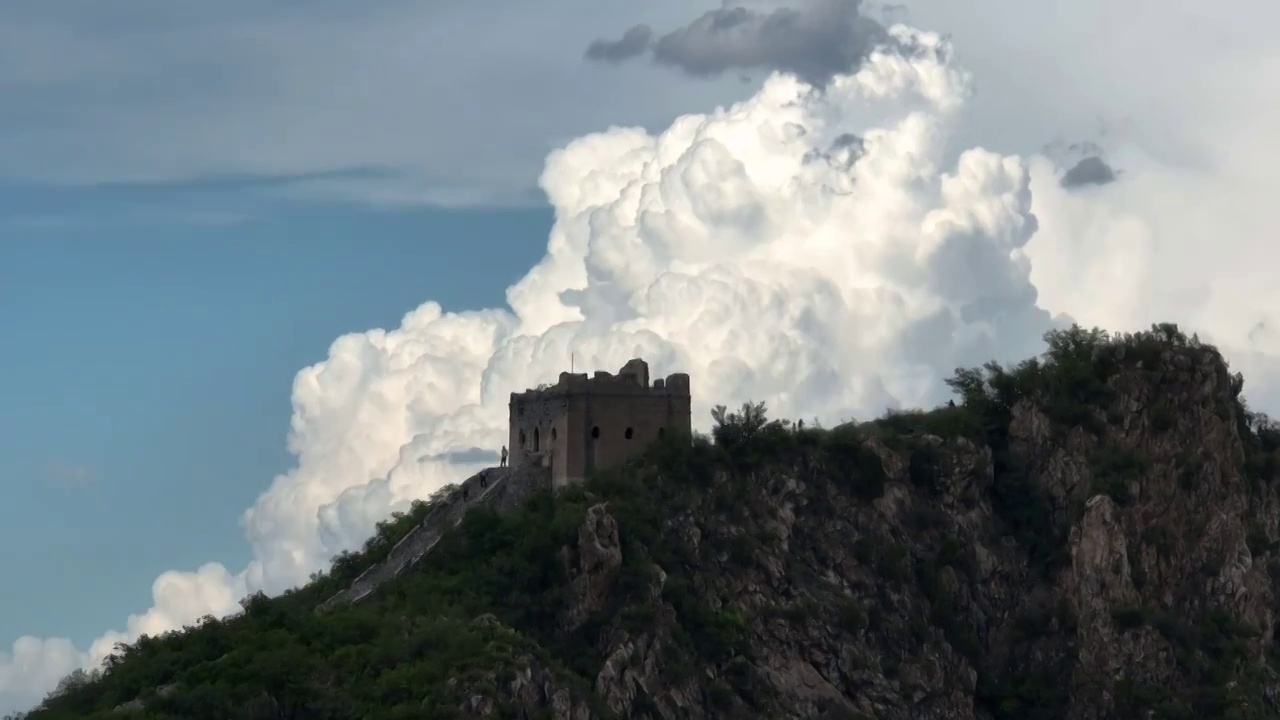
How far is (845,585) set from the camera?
163500mm

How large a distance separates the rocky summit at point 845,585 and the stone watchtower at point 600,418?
1.21 metres

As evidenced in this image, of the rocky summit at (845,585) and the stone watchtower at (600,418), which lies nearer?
the rocky summit at (845,585)

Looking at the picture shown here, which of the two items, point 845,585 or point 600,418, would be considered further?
point 845,585

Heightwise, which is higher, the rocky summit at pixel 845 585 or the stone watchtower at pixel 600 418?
the stone watchtower at pixel 600 418

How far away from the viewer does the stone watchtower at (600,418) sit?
520 feet

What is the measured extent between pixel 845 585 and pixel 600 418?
49.4 ft

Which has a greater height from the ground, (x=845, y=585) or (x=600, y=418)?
(x=600, y=418)

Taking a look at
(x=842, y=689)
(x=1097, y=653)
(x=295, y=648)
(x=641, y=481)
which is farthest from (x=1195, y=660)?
(x=295, y=648)

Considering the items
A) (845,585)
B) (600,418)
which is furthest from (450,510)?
(845,585)

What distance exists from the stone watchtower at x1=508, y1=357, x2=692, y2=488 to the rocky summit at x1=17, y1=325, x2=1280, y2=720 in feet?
3.98

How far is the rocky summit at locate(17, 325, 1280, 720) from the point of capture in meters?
148

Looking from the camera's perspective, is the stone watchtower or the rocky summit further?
the stone watchtower

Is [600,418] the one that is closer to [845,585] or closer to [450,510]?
[450,510]

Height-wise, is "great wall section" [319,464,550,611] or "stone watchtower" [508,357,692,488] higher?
"stone watchtower" [508,357,692,488]
